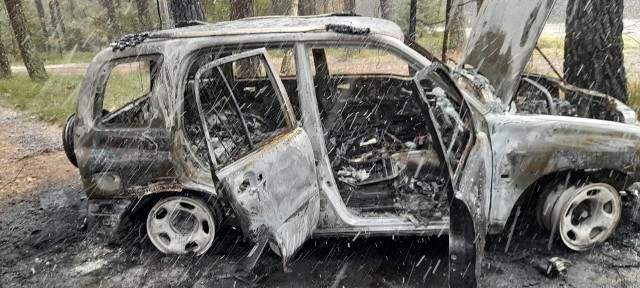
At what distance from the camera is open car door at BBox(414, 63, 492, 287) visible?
2.69 m

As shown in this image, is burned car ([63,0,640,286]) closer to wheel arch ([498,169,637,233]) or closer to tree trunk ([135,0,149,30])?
wheel arch ([498,169,637,233])

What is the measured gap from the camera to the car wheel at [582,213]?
3449 mm

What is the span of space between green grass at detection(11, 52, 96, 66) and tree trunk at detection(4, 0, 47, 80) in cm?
792

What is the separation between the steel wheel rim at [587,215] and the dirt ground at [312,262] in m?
0.11

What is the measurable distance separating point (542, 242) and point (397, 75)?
2.30 metres

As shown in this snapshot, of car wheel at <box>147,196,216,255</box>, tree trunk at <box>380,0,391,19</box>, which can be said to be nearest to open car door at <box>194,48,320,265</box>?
car wheel at <box>147,196,216,255</box>

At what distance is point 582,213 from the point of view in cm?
360

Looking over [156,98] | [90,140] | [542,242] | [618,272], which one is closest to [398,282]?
[542,242]

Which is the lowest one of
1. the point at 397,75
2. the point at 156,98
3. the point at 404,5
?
the point at 404,5

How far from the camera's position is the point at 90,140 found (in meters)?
3.54

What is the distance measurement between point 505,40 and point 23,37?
50.7 ft

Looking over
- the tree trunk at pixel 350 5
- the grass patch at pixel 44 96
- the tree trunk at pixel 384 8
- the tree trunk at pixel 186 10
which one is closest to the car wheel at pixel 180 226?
the tree trunk at pixel 186 10

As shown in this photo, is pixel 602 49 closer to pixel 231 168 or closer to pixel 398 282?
pixel 398 282

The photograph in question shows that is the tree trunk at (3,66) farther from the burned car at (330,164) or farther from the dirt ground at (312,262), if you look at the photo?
the burned car at (330,164)
